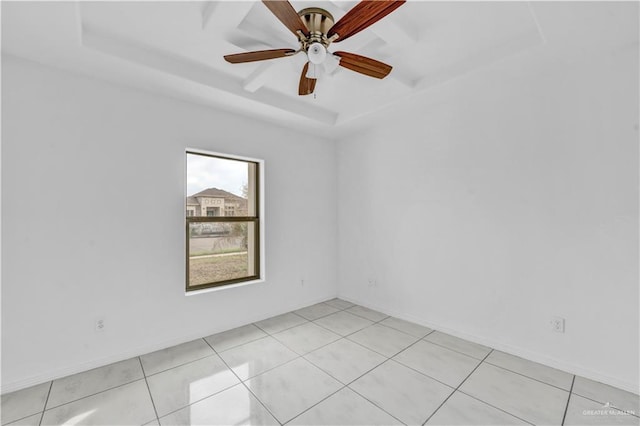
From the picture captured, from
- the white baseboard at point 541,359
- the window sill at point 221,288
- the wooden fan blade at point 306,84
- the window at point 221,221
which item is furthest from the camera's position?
the window at point 221,221

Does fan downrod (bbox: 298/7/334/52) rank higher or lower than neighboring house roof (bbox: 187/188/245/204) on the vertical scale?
higher

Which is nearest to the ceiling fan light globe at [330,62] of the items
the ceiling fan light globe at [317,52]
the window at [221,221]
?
the ceiling fan light globe at [317,52]

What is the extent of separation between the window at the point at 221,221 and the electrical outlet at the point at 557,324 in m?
3.04

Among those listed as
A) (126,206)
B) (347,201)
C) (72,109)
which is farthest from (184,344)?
(347,201)

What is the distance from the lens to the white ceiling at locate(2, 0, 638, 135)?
1854 mm

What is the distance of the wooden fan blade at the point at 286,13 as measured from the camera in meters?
1.45

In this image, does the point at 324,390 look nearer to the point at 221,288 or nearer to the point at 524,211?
the point at 221,288

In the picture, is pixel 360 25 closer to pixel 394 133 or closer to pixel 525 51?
pixel 525 51

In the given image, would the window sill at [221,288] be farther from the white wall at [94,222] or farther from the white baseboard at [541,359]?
the white baseboard at [541,359]

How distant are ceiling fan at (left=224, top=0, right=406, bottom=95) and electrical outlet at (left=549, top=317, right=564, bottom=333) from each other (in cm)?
248

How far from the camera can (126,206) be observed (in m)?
2.63

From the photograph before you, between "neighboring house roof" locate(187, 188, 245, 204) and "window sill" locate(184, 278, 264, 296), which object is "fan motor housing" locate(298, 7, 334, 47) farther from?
"window sill" locate(184, 278, 264, 296)

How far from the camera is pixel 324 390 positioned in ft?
6.97

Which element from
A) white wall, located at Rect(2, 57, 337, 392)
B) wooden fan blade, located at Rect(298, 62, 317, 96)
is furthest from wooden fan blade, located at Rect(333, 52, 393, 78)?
white wall, located at Rect(2, 57, 337, 392)
